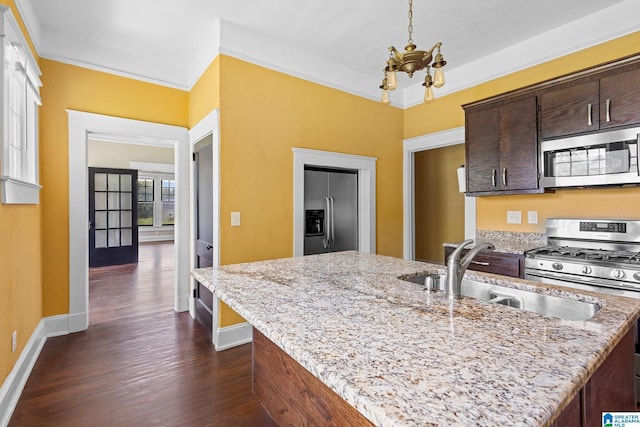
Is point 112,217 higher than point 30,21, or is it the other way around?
point 30,21

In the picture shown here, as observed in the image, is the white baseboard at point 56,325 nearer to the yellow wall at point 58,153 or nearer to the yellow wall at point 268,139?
the yellow wall at point 58,153

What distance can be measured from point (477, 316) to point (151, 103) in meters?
3.71

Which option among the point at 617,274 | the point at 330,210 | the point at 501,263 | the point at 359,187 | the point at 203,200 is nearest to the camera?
the point at 617,274

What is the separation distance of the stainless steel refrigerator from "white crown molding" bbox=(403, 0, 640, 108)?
157 centimetres

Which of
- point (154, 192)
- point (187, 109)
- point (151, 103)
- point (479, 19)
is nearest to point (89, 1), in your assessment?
point (151, 103)

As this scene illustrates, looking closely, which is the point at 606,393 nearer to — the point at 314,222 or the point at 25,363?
the point at 314,222

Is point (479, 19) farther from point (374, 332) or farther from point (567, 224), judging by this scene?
point (374, 332)

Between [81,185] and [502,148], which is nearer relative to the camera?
[502,148]

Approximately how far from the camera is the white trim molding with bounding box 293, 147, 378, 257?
10.7 feet

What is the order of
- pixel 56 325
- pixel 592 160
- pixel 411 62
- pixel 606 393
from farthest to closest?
1. pixel 56 325
2. pixel 592 160
3. pixel 411 62
4. pixel 606 393

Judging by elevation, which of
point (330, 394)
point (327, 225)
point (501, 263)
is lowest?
point (330, 394)

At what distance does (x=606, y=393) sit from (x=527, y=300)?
476mm

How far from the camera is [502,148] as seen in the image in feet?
9.74

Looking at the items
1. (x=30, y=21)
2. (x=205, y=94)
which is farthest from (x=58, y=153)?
(x=205, y=94)
